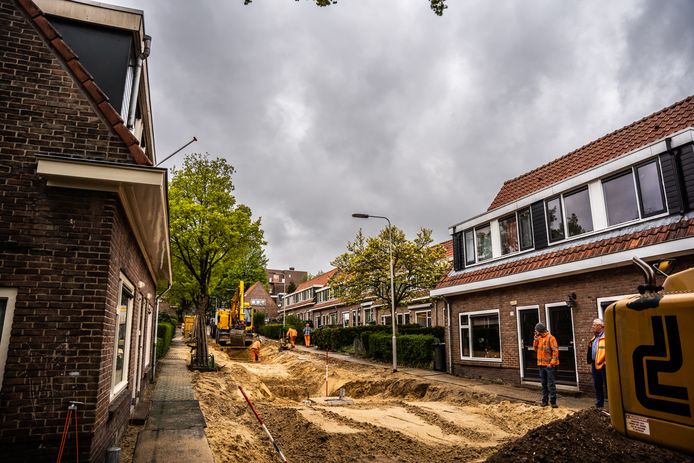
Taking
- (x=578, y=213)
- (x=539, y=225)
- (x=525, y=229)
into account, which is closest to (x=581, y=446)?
(x=578, y=213)

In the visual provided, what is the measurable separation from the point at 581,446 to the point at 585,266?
722 centimetres

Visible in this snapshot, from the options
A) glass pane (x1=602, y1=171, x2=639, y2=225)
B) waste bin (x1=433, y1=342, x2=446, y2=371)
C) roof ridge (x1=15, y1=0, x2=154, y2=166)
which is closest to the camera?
Result: roof ridge (x1=15, y1=0, x2=154, y2=166)

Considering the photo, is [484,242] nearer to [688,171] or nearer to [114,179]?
[688,171]

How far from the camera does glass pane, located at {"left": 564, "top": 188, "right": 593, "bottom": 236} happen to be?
12648 mm

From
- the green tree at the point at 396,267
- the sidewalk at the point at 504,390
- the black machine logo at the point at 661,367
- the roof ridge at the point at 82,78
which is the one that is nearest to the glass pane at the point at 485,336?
the sidewalk at the point at 504,390

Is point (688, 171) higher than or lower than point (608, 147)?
lower

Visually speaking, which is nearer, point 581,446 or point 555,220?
point 581,446

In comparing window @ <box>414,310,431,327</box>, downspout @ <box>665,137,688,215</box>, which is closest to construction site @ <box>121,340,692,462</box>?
downspout @ <box>665,137,688,215</box>

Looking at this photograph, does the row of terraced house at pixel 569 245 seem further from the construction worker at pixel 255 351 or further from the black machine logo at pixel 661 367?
the construction worker at pixel 255 351

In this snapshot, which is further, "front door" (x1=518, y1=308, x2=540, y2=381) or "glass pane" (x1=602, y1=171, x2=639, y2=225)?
"front door" (x1=518, y1=308, x2=540, y2=381)

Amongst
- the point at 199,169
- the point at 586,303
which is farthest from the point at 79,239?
the point at 199,169

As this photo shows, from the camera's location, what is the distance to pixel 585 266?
11594 mm

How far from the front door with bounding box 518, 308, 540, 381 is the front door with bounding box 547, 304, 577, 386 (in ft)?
1.91

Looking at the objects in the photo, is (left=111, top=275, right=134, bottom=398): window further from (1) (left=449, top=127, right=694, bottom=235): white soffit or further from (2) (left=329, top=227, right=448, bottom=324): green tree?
(2) (left=329, top=227, right=448, bottom=324): green tree
